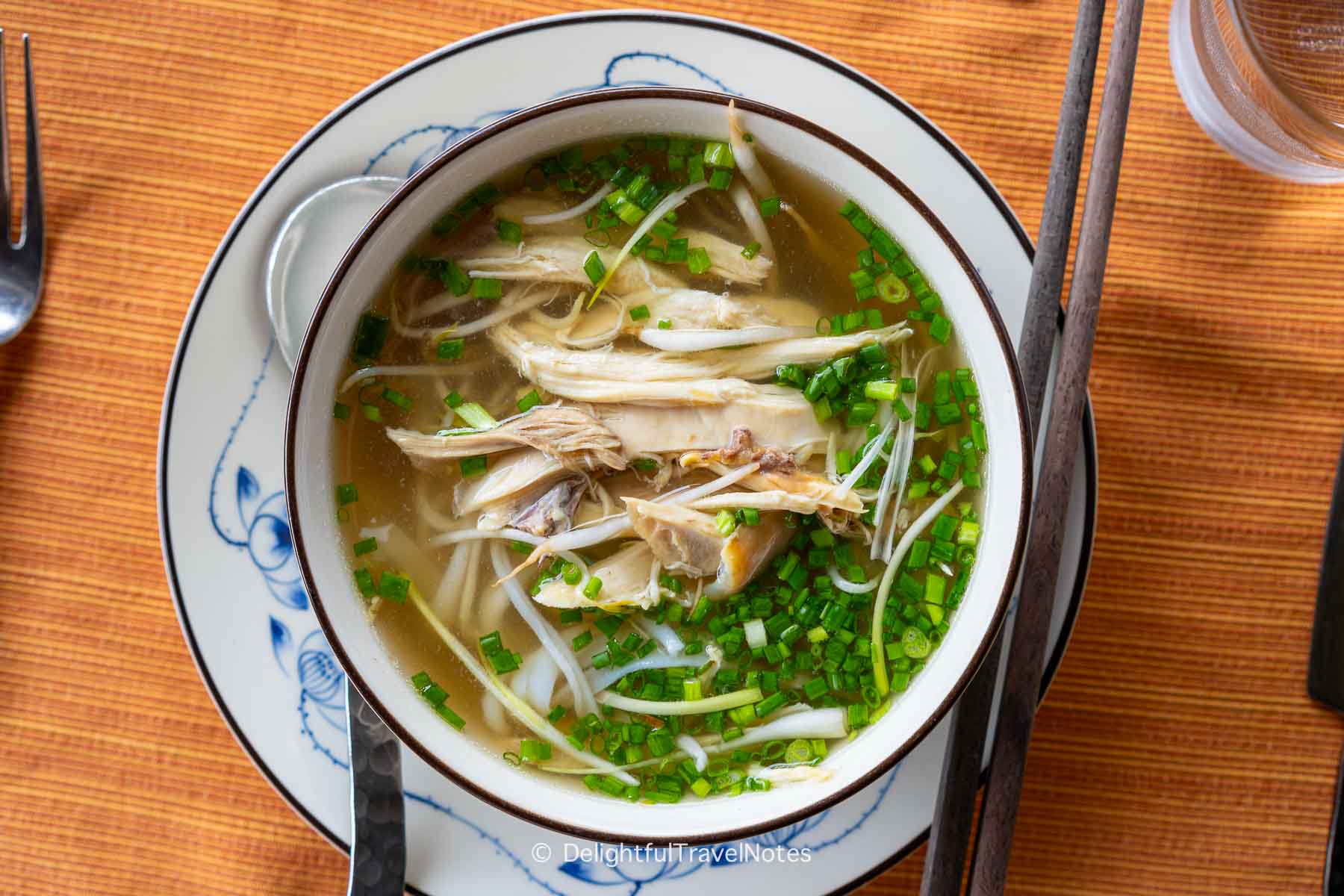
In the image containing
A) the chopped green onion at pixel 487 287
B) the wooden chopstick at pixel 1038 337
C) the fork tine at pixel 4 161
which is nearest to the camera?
the wooden chopstick at pixel 1038 337

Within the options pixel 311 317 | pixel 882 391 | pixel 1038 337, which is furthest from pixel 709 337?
pixel 311 317

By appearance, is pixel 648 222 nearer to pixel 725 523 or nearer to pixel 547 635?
pixel 725 523

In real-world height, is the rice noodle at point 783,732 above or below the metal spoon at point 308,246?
below

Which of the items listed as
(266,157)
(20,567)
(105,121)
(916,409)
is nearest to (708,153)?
(916,409)

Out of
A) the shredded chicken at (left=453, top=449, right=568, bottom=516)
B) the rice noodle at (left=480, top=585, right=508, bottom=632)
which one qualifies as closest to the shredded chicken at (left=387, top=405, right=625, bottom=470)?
the shredded chicken at (left=453, top=449, right=568, bottom=516)

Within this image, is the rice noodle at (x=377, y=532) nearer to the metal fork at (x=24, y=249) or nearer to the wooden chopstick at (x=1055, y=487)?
the metal fork at (x=24, y=249)

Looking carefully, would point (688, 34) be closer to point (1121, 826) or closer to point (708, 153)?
point (708, 153)

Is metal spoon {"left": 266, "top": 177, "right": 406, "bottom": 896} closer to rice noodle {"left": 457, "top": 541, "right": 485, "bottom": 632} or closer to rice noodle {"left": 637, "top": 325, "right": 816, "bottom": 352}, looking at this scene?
rice noodle {"left": 457, "top": 541, "right": 485, "bottom": 632}

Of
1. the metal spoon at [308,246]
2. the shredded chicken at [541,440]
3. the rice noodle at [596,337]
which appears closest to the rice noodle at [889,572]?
the shredded chicken at [541,440]
